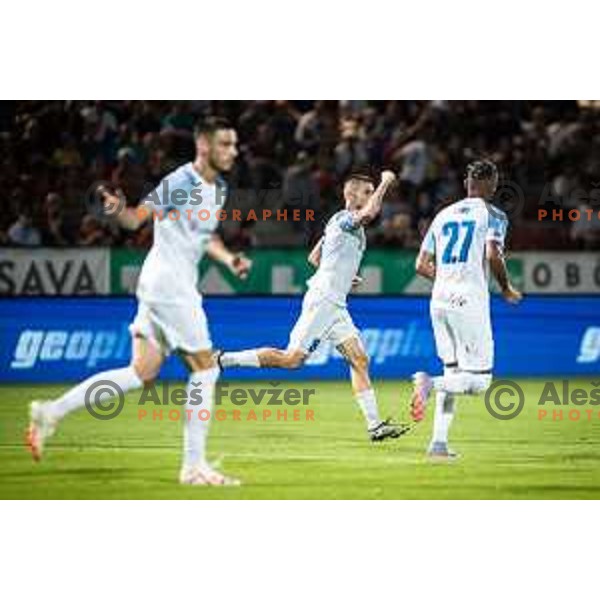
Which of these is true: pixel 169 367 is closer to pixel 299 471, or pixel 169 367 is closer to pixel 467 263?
pixel 299 471

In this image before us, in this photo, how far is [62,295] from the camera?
1220 cm

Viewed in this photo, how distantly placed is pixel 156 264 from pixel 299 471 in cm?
162

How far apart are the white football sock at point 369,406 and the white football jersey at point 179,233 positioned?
1.58 m

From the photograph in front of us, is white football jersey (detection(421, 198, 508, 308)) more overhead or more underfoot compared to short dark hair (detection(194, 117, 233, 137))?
more underfoot

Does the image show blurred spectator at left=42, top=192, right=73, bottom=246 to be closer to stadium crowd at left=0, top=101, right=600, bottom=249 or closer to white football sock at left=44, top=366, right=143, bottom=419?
stadium crowd at left=0, top=101, right=600, bottom=249

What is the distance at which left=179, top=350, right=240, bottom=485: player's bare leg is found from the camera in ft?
34.3

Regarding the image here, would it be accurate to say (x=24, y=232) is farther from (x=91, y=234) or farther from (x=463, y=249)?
(x=463, y=249)

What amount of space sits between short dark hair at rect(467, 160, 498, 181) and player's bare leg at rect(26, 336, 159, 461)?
2490mm

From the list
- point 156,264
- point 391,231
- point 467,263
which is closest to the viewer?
point 156,264

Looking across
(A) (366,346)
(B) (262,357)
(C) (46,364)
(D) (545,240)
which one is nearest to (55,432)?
(C) (46,364)

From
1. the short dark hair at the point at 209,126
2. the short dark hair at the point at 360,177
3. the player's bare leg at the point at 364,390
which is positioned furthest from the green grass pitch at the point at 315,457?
the short dark hair at the point at 209,126

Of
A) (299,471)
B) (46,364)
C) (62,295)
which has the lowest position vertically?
(299,471)

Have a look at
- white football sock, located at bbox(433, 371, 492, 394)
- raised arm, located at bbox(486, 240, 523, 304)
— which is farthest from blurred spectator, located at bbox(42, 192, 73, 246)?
raised arm, located at bbox(486, 240, 523, 304)

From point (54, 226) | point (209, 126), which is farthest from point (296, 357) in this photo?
point (54, 226)
